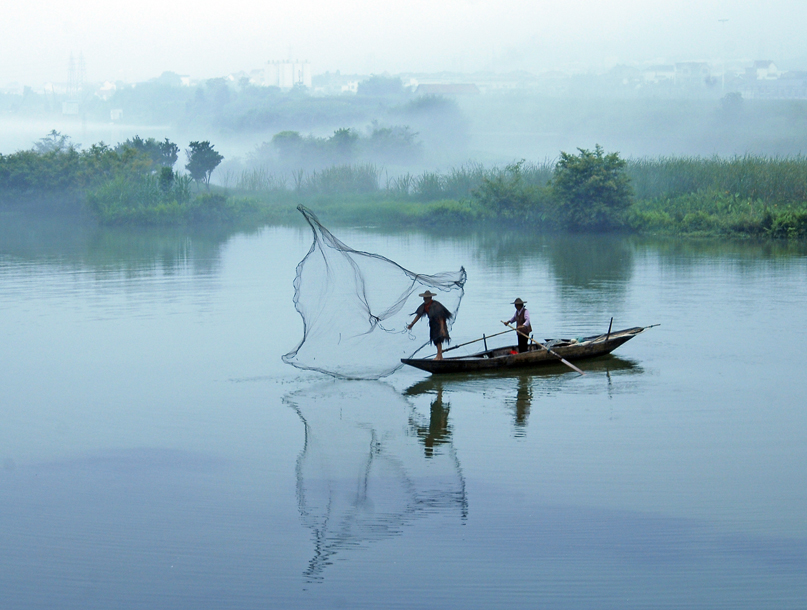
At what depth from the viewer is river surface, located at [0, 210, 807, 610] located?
27.0 feet

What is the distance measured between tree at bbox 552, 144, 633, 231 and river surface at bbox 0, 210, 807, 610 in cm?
2090

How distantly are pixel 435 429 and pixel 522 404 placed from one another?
170cm

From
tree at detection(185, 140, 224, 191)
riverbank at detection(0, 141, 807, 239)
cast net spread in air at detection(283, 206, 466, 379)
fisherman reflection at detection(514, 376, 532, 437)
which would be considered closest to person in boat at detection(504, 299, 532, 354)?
fisherman reflection at detection(514, 376, 532, 437)

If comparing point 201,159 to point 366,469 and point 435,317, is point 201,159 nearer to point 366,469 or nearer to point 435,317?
point 435,317

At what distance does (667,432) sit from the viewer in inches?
486

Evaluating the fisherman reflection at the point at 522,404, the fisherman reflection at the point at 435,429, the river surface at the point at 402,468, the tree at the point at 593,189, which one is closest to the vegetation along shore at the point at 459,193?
the tree at the point at 593,189

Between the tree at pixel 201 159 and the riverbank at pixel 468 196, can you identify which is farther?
the tree at pixel 201 159

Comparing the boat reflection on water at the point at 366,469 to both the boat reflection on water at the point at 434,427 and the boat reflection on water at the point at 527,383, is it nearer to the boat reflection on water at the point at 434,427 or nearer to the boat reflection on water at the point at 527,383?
the boat reflection on water at the point at 434,427

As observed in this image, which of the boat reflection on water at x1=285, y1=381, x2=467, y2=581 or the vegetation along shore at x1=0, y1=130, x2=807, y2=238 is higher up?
the vegetation along shore at x1=0, y1=130, x2=807, y2=238

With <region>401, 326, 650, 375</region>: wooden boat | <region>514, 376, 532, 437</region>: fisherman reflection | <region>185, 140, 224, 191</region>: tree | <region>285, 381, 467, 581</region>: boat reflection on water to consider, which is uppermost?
<region>185, 140, 224, 191</region>: tree

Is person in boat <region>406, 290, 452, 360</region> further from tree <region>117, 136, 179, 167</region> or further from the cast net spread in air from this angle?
tree <region>117, 136, 179, 167</region>

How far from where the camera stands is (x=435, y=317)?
50.2ft

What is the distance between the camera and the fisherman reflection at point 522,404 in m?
12.6

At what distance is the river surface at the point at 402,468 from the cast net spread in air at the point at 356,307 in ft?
1.35
